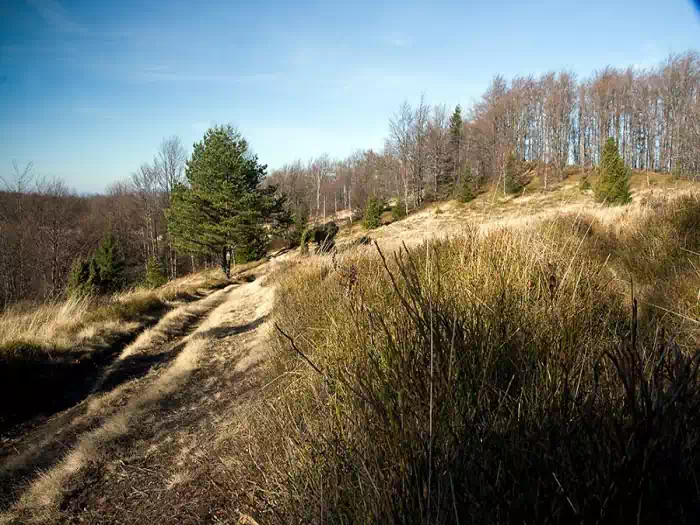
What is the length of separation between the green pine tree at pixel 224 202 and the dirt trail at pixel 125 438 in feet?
56.7

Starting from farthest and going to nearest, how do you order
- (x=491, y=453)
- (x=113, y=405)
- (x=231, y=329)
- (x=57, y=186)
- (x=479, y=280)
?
(x=57, y=186), (x=231, y=329), (x=113, y=405), (x=479, y=280), (x=491, y=453)

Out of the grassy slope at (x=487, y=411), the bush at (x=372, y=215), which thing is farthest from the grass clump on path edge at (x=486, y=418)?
the bush at (x=372, y=215)

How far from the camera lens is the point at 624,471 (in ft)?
2.58

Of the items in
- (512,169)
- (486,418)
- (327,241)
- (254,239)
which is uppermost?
(512,169)

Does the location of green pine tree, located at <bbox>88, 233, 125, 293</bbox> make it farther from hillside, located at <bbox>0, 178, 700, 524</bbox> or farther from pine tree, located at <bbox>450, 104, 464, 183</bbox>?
pine tree, located at <bbox>450, 104, 464, 183</bbox>

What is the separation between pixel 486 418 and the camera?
51.2 inches

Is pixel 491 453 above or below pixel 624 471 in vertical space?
below

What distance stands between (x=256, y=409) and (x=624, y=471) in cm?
245

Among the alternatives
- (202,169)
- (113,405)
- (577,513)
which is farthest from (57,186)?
(577,513)

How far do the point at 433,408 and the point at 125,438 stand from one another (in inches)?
166

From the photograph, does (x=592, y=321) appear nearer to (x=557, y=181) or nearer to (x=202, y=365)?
(x=202, y=365)

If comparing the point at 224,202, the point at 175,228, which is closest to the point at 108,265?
the point at 175,228

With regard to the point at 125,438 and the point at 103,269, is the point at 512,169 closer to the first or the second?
the point at 125,438

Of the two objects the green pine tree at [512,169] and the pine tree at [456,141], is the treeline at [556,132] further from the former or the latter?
the green pine tree at [512,169]
